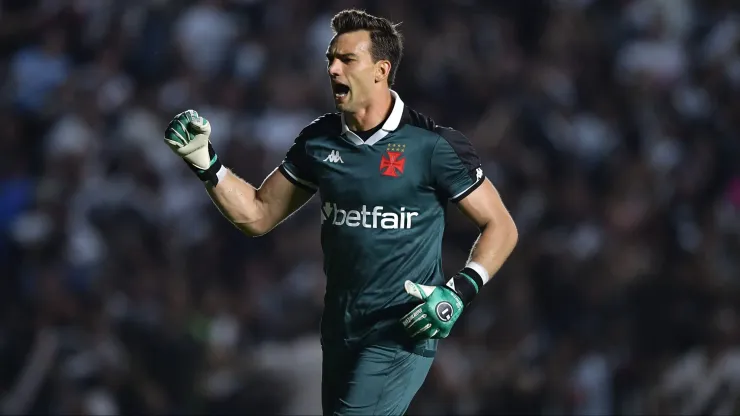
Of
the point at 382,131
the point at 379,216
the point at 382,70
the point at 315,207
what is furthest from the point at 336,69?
the point at 315,207

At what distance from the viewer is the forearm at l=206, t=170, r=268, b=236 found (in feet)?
16.0

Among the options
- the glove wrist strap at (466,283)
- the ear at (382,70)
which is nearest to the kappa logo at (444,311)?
the glove wrist strap at (466,283)

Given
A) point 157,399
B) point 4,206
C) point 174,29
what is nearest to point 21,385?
point 157,399

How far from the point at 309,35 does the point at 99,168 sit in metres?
2.10

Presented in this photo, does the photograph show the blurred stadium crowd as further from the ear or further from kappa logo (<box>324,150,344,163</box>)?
the ear

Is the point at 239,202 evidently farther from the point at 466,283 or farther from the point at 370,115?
the point at 466,283

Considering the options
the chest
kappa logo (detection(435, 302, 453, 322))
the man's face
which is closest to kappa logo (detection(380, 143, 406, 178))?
the chest

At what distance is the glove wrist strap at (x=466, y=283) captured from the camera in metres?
4.49

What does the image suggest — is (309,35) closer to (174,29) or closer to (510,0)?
(174,29)

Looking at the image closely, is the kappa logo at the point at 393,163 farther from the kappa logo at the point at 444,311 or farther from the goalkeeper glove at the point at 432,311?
the kappa logo at the point at 444,311

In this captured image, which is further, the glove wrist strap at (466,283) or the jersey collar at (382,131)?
the jersey collar at (382,131)

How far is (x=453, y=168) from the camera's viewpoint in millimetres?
4621

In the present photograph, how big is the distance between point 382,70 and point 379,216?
1.93 ft

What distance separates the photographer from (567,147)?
31.8 feet
